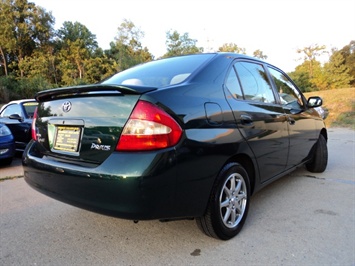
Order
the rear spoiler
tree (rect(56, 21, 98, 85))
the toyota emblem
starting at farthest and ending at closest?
1. tree (rect(56, 21, 98, 85))
2. the toyota emblem
3. the rear spoiler

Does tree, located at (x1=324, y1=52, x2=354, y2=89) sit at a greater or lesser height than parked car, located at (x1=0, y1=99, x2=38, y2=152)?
greater

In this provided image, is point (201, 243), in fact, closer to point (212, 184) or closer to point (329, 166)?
point (212, 184)

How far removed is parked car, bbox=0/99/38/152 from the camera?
6.35m

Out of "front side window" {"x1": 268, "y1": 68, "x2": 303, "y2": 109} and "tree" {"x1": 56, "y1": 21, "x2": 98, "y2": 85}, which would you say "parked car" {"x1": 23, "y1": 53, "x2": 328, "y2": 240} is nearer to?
"front side window" {"x1": 268, "y1": 68, "x2": 303, "y2": 109}

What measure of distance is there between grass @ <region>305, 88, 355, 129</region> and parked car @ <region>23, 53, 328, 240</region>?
1088 centimetres

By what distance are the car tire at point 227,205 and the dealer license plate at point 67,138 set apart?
3.65ft

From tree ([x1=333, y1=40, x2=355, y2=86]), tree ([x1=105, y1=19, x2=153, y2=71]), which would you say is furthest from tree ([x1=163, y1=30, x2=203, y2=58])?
tree ([x1=333, y1=40, x2=355, y2=86])

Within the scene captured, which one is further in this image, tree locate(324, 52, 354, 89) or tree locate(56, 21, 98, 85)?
tree locate(324, 52, 354, 89)

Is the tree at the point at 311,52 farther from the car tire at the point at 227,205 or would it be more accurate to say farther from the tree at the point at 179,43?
the car tire at the point at 227,205

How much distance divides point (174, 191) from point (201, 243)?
2.40 feet

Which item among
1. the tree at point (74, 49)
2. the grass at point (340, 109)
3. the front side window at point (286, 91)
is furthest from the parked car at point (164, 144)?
the tree at point (74, 49)

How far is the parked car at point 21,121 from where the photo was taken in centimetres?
635

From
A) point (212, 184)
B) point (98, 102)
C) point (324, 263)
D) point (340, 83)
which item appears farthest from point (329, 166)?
point (340, 83)

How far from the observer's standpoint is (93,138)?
199 cm
